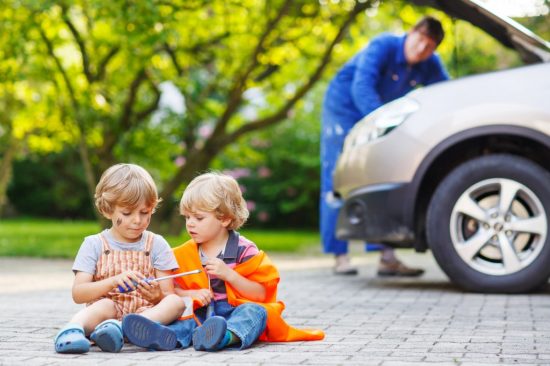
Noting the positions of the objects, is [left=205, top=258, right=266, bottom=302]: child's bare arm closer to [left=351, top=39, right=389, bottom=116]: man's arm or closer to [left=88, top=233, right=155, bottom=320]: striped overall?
[left=88, top=233, right=155, bottom=320]: striped overall

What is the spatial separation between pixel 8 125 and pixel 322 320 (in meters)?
16.0

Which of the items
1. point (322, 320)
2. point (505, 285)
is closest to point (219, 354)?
point (322, 320)

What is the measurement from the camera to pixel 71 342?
3.85 m

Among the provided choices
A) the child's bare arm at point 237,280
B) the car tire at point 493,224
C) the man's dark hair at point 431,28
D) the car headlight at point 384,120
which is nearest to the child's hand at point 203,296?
Result: the child's bare arm at point 237,280

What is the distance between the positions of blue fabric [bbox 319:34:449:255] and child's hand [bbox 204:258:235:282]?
342cm

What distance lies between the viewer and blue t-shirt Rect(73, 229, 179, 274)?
4.20 metres

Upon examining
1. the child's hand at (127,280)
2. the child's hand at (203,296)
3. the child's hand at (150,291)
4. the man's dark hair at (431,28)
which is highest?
the man's dark hair at (431,28)

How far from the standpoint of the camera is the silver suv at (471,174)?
6.20 meters

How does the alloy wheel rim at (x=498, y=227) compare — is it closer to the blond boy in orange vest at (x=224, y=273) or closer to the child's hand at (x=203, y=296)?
the blond boy in orange vest at (x=224, y=273)

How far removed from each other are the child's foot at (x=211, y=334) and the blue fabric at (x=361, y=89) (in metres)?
3.68

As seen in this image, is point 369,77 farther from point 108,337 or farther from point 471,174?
point 108,337

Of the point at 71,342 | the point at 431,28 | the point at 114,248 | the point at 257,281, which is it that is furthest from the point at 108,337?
the point at 431,28

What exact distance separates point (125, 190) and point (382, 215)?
2.81 meters

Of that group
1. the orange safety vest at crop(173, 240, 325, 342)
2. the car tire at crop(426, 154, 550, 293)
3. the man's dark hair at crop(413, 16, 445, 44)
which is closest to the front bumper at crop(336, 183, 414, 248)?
the car tire at crop(426, 154, 550, 293)
